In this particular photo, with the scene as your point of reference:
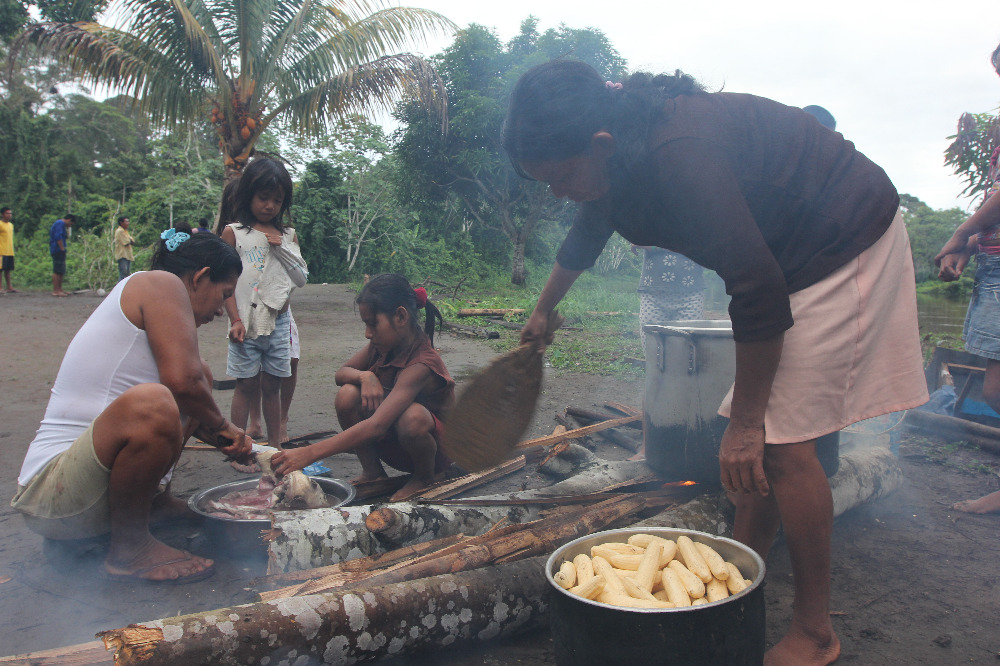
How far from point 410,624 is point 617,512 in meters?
1.05

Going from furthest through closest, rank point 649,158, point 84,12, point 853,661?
1. point 84,12
2. point 853,661
3. point 649,158

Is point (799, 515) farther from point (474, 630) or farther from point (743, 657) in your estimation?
point (474, 630)

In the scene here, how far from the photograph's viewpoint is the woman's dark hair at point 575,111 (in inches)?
69.2

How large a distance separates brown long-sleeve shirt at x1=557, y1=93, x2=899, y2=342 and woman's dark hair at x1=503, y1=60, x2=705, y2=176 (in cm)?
6

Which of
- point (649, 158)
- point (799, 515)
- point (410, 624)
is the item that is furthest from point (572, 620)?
point (649, 158)

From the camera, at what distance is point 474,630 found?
2.01m

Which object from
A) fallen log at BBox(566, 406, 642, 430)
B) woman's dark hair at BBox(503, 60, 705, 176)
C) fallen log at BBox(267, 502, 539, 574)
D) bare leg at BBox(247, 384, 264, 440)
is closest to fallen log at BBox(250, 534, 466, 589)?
fallen log at BBox(267, 502, 539, 574)

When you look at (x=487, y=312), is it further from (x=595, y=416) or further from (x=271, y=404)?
(x=271, y=404)

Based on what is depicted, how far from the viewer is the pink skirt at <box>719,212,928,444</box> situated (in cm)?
184

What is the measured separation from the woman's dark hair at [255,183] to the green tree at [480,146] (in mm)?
15094

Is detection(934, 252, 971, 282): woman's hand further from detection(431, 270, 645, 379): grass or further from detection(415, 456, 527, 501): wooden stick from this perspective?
detection(431, 270, 645, 379): grass

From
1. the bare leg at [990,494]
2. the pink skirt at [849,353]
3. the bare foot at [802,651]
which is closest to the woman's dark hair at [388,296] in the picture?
the pink skirt at [849,353]

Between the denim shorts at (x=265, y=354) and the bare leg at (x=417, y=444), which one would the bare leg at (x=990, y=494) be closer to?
the bare leg at (x=417, y=444)

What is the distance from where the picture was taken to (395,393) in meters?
3.17
